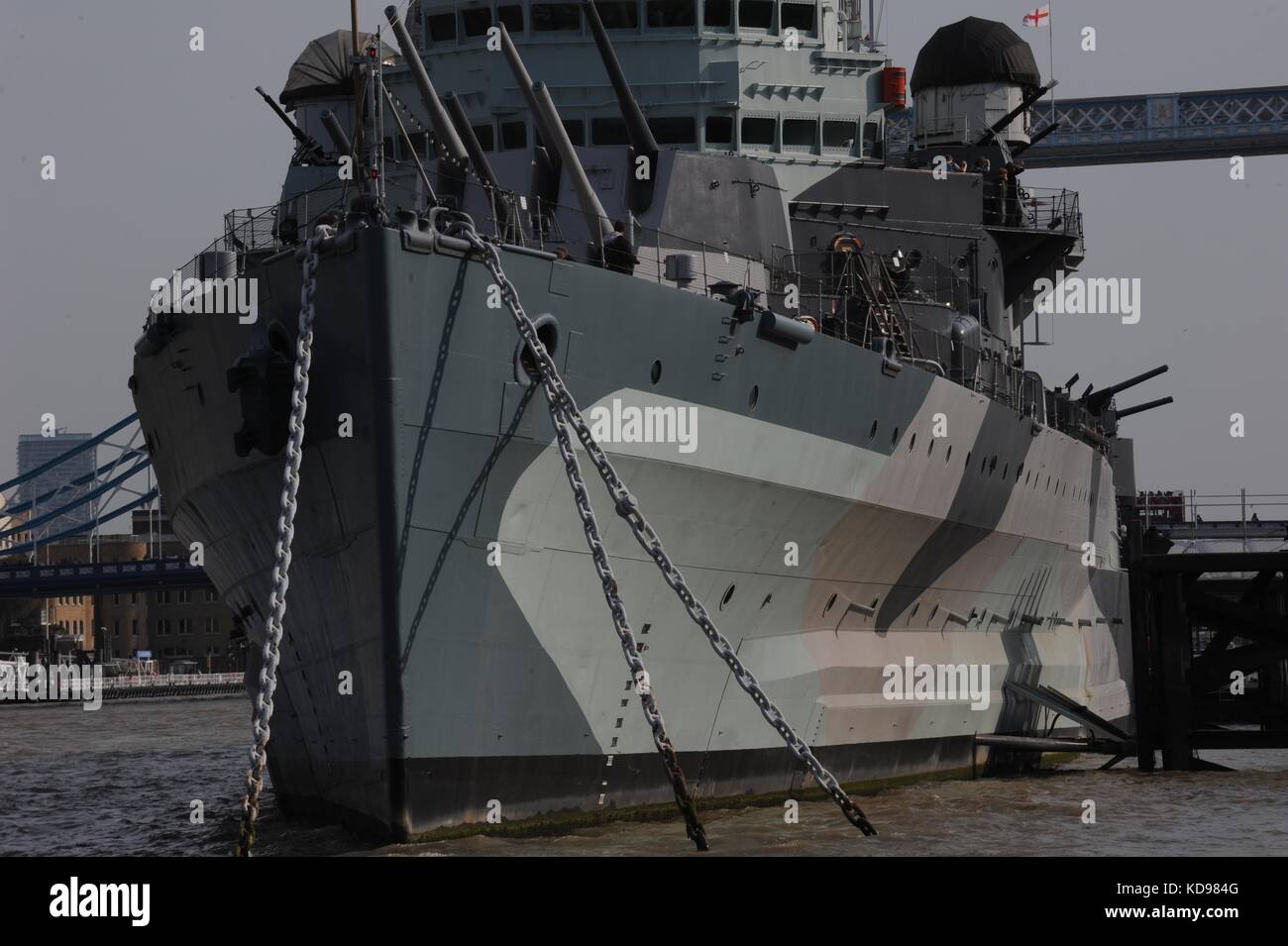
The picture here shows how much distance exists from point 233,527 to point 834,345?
233 inches

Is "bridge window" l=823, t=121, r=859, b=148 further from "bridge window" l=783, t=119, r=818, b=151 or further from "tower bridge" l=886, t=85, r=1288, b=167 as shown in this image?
"tower bridge" l=886, t=85, r=1288, b=167

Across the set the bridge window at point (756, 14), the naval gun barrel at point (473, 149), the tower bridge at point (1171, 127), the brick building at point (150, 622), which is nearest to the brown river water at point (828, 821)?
the naval gun barrel at point (473, 149)

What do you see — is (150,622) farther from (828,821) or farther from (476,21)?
(828,821)

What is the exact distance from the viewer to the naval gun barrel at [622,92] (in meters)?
16.6

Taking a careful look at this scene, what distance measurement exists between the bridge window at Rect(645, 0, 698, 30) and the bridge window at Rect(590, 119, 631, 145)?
1.31m

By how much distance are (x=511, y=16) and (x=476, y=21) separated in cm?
42

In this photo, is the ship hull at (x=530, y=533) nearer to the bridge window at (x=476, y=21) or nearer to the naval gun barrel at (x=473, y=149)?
the naval gun barrel at (x=473, y=149)

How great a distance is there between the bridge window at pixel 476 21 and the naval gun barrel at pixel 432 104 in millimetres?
3750

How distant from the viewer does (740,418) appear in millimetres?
15664

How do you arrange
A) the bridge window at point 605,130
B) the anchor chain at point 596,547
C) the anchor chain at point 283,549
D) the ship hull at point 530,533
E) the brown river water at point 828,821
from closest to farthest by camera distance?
the anchor chain at point 283,549, the anchor chain at point 596,547, the ship hull at point 530,533, the brown river water at point 828,821, the bridge window at point 605,130

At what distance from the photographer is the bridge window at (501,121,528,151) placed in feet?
65.4
